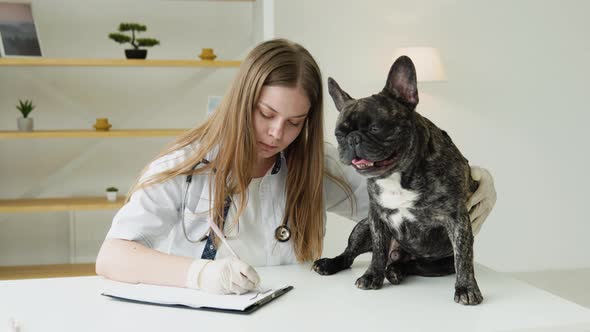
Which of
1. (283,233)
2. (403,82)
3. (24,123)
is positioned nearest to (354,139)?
(403,82)

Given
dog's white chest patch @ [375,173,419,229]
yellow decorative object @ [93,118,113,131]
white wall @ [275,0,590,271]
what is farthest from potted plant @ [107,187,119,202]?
dog's white chest patch @ [375,173,419,229]

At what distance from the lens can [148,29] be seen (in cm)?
391

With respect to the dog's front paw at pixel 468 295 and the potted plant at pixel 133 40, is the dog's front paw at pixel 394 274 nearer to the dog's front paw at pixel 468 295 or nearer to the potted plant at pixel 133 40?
the dog's front paw at pixel 468 295

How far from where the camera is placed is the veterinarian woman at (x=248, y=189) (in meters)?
1.47

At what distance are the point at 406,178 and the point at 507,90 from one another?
3.16 metres

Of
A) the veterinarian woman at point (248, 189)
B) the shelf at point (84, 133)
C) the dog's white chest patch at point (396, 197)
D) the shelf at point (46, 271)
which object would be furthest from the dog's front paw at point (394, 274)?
the shelf at point (46, 271)

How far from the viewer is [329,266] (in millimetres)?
1510

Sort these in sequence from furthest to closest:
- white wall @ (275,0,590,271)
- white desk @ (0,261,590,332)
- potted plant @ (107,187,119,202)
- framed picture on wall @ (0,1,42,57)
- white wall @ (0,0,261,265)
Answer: white wall @ (275,0,590,271), white wall @ (0,0,261,265), potted plant @ (107,187,119,202), framed picture on wall @ (0,1,42,57), white desk @ (0,261,590,332)

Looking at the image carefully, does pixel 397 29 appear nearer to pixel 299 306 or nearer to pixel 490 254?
pixel 490 254

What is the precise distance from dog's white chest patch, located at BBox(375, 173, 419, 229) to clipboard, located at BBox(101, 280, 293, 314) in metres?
0.26

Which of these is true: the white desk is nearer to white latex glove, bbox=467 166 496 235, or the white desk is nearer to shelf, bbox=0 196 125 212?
white latex glove, bbox=467 166 496 235

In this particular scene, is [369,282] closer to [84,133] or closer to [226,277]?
[226,277]

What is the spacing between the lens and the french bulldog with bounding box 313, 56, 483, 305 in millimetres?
1261

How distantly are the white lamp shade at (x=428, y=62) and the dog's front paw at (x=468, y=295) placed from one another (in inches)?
105
